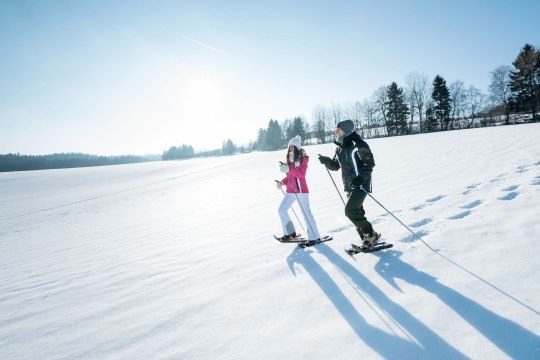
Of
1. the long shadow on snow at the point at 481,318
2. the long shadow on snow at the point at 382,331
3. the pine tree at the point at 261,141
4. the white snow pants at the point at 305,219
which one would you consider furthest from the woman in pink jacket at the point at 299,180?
the pine tree at the point at 261,141

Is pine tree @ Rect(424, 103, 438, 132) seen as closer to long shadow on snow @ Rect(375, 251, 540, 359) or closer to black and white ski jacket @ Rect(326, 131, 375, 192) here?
black and white ski jacket @ Rect(326, 131, 375, 192)

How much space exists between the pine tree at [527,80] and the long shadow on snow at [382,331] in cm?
5687

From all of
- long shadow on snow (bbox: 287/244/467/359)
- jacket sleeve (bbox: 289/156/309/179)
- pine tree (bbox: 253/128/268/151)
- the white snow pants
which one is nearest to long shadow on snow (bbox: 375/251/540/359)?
long shadow on snow (bbox: 287/244/467/359)

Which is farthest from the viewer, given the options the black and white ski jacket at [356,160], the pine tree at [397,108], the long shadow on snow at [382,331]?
the pine tree at [397,108]

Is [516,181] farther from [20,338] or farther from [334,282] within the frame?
[20,338]

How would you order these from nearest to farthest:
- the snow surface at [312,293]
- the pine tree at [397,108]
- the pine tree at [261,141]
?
1. the snow surface at [312,293]
2. the pine tree at [397,108]
3. the pine tree at [261,141]

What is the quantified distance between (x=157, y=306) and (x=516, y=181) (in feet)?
28.7

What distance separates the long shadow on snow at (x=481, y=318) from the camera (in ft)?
7.06

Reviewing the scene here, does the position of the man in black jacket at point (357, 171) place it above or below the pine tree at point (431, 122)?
below

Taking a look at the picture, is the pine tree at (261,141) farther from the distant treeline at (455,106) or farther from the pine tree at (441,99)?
the pine tree at (441,99)

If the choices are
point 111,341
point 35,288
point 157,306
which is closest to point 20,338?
point 111,341

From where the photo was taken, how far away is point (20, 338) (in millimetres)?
3619

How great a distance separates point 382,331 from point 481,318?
95 cm

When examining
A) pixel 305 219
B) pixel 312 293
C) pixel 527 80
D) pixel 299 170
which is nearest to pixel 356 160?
pixel 299 170
